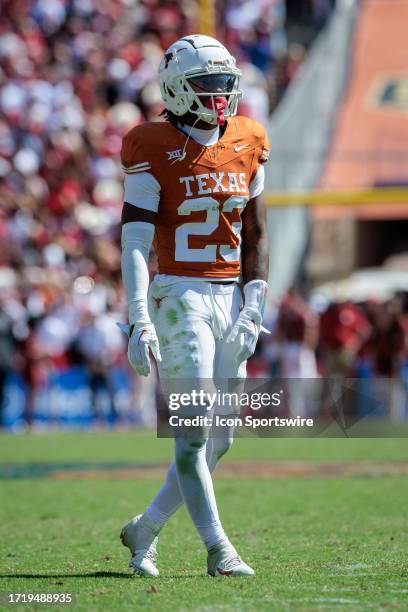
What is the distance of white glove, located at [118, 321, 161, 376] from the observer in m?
4.89

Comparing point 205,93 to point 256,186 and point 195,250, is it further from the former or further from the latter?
point 195,250

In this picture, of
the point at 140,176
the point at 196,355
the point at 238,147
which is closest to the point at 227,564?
the point at 196,355

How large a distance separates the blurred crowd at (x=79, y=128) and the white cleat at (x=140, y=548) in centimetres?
990

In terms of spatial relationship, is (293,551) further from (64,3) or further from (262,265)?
(64,3)

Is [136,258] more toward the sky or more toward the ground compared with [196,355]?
more toward the sky

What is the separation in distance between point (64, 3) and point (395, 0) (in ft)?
16.5

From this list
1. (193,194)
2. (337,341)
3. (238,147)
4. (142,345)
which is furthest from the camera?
(337,341)

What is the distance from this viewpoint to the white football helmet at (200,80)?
5152 millimetres

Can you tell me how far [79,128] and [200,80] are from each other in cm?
1222

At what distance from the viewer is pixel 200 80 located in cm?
517

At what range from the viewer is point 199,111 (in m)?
5.16

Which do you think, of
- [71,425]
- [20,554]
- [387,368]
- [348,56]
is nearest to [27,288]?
[71,425]

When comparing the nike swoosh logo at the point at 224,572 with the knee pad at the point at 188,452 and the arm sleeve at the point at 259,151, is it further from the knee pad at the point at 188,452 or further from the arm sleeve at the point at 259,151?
the arm sleeve at the point at 259,151

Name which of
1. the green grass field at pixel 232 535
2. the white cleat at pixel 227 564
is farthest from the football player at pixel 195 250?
the green grass field at pixel 232 535
